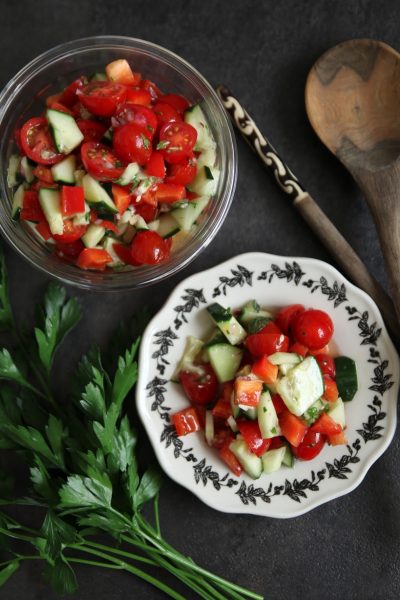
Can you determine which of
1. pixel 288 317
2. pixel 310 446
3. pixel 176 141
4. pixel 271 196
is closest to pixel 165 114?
pixel 176 141

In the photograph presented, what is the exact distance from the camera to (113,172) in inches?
70.4

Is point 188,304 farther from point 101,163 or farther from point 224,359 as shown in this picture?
point 101,163

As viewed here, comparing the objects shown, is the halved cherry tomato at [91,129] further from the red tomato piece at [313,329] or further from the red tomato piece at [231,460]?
the red tomato piece at [231,460]

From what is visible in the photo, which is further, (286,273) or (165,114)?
(286,273)

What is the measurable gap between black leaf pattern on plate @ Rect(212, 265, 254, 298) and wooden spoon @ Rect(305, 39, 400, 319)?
1.50 feet

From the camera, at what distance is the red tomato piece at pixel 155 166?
1.84 metres

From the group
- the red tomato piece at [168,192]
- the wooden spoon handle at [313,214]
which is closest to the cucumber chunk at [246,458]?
the wooden spoon handle at [313,214]

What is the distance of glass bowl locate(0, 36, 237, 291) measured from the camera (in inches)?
78.5

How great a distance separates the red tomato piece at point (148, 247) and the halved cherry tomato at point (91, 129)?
298mm

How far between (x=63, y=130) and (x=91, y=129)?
0.09m

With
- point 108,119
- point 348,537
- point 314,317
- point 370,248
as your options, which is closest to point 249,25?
point 108,119

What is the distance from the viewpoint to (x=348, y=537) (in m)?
2.23

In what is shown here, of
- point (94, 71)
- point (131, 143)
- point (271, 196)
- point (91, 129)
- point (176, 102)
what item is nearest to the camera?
point (131, 143)

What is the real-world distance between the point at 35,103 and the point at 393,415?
152cm
